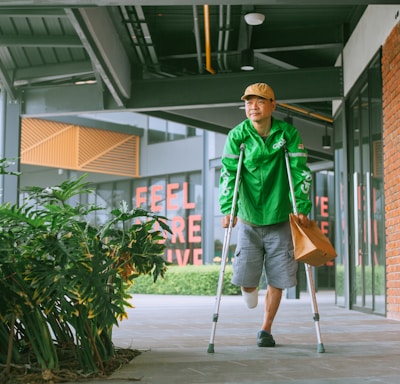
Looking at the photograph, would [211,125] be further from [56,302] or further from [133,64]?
[56,302]

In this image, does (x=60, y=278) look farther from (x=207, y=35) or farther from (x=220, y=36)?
(x=220, y=36)

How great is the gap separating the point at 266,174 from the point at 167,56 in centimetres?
690

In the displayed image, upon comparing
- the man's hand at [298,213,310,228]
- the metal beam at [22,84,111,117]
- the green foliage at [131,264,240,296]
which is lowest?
the green foliage at [131,264,240,296]

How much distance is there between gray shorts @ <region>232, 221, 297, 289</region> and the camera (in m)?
4.62

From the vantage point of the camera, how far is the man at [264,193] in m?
4.59

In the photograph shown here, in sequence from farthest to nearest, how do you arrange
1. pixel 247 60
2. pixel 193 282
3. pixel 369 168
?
pixel 193 282 < pixel 247 60 < pixel 369 168

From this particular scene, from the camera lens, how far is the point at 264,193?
4664mm

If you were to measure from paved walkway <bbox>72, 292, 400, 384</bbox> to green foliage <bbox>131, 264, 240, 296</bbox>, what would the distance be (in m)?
11.8

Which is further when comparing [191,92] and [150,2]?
[191,92]

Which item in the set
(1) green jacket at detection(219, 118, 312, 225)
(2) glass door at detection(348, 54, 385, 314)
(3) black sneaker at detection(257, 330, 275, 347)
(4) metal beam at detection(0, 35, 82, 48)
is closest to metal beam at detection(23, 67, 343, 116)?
(2) glass door at detection(348, 54, 385, 314)

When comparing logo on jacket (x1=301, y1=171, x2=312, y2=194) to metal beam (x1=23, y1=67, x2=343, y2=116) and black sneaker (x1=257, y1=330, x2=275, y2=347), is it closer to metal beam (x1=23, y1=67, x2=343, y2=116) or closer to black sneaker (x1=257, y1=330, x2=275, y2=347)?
black sneaker (x1=257, y1=330, x2=275, y2=347)

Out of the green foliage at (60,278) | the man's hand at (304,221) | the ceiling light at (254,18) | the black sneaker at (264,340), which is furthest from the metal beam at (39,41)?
the green foliage at (60,278)

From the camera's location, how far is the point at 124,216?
3504 mm

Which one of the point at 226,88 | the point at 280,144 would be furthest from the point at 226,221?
the point at 226,88
